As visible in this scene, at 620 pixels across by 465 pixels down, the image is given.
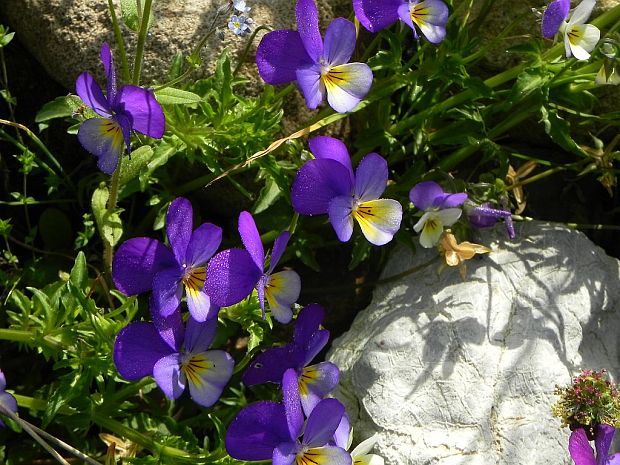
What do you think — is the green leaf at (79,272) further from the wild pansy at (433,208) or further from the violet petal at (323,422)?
the wild pansy at (433,208)

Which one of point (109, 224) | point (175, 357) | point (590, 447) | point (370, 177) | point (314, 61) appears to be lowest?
point (590, 447)

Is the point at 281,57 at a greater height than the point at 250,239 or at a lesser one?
greater

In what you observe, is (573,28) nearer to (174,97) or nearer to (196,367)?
(174,97)

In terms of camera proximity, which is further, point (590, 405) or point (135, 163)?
point (135, 163)

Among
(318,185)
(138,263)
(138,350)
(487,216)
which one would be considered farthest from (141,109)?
(487,216)

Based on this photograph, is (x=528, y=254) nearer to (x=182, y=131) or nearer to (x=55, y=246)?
(x=182, y=131)

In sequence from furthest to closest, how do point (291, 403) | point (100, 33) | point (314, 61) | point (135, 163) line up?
point (100, 33)
point (135, 163)
point (314, 61)
point (291, 403)
